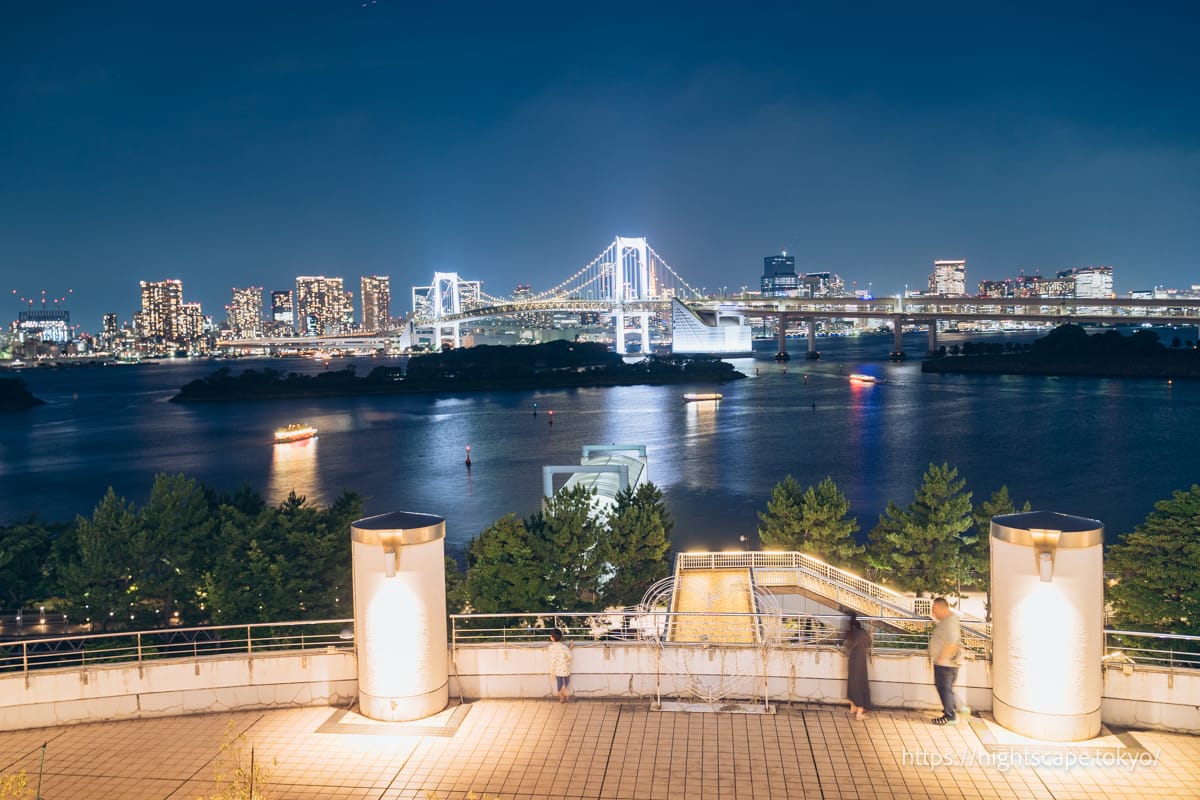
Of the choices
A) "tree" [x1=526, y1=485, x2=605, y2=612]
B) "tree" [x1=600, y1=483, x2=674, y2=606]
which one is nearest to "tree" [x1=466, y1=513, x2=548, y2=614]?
"tree" [x1=526, y1=485, x2=605, y2=612]

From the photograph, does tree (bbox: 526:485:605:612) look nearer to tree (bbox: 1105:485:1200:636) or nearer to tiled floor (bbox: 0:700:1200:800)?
tree (bbox: 1105:485:1200:636)

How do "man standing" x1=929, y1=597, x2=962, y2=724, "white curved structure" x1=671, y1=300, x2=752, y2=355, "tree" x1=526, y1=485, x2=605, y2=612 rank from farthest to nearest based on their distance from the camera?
"white curved structure" x1=671, y1=300, x2=752, y2=355 → "tree" x1=526, y1=485, x2=605, y2=612 → "man standing" x1=929, y1=597, x2=962, y2=724

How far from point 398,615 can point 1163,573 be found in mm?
5549

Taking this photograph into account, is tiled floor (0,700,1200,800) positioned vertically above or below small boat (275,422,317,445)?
above

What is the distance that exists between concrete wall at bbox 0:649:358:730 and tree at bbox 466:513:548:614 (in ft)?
13.2

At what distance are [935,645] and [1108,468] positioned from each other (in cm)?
1586

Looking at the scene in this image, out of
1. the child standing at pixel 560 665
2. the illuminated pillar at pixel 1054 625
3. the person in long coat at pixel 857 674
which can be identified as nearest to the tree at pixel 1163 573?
the illuminated pillar at pixel 1054 625

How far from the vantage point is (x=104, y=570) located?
6.94 metres

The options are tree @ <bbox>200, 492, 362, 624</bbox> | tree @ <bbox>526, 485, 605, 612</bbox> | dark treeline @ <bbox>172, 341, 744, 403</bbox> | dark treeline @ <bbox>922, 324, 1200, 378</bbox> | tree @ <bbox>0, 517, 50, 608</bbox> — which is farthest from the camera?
dark treeline @ <bbox>172, 341, 744, 403</bbox>

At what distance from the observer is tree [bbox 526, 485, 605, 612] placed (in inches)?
278

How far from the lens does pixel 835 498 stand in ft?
26.0

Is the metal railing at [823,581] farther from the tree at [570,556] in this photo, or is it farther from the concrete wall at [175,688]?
the concrete wall at [175,688]

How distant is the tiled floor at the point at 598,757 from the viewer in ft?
6.61

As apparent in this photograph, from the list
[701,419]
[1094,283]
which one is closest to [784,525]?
[701,419]
